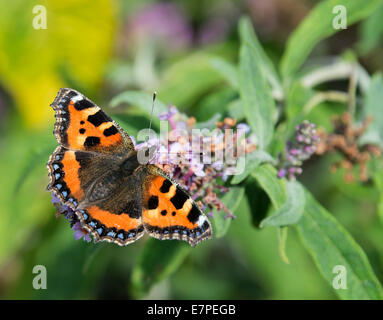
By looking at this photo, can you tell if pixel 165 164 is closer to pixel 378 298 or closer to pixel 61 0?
pixel 378 298

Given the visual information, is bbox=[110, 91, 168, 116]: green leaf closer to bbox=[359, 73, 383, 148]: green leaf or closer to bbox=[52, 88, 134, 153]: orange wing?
bbox=[52, 88, 134, 153]: orange wing

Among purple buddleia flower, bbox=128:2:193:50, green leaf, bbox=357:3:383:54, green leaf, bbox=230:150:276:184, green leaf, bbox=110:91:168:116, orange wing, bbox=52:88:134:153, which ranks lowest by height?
green leaf, bbox=230:150:276:184

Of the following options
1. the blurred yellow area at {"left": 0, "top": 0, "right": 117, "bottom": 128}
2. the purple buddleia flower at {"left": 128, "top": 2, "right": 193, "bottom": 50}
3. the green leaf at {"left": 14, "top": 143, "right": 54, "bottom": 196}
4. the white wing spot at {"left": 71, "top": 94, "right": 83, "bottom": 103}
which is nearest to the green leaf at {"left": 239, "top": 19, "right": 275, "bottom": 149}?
the white wing spot at {"left": 71, "top": 94, "right": 83, "bottom": 103}

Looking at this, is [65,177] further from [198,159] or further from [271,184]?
[271,184]

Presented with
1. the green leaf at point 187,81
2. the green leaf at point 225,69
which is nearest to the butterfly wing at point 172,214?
the green leaf at point 225,69

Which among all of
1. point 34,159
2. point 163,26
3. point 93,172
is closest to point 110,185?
point 93,172

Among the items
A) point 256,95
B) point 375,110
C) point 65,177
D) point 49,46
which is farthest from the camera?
point 49,46

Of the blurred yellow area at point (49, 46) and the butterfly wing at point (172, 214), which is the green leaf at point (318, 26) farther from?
the blurred yellow area at point (49, 46)
